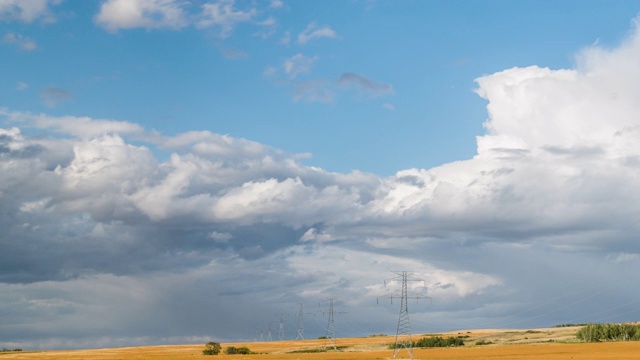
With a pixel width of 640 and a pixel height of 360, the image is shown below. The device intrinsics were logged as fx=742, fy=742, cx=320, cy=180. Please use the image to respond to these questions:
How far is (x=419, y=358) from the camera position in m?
133

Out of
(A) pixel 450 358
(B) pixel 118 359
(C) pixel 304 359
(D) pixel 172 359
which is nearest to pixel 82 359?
(B) pixel 118 359

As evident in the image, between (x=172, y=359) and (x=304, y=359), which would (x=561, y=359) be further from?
(x=172, y=359)

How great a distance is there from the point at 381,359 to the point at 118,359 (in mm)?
55749

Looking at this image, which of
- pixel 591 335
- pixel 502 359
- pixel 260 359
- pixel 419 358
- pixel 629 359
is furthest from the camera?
pixel 591 335

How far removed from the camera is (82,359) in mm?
155000

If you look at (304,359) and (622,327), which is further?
(622,327)

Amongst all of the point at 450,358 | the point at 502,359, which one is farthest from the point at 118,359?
the point at 502,359

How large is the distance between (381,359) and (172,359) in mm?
42766

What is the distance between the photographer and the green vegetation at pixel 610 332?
628 ft

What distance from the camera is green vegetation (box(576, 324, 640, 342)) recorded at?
7539 inches

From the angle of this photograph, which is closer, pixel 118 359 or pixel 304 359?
pixel 304 359

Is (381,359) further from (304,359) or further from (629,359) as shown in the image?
(629,359)

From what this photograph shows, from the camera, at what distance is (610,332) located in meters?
194

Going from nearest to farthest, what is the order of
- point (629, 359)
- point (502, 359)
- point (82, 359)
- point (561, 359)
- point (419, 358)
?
point (629, 359) → point (561, 359) → point (502, 359) → point (419, 358) → point (82, 359)
